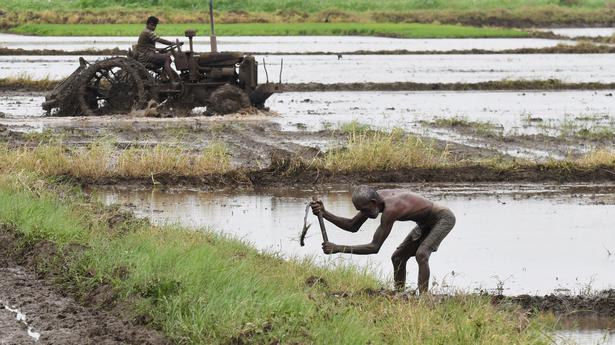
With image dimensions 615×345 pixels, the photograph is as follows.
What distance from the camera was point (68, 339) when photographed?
22.0ft

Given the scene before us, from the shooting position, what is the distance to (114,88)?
70.9ft

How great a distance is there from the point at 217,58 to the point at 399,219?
13.7 metres

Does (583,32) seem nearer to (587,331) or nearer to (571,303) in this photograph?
(571,303)

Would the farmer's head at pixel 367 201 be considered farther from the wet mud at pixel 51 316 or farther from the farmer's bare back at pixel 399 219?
the wet mud at pixel 51 316

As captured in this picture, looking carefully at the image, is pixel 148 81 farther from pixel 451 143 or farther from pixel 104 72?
pixel 451 143

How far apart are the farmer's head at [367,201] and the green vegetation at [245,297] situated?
22.5 inches

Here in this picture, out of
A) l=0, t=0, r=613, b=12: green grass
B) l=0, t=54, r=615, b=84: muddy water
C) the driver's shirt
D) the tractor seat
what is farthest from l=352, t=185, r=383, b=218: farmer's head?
l=0, t=0, r=613, b=12: green grass

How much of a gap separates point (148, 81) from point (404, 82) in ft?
32.0

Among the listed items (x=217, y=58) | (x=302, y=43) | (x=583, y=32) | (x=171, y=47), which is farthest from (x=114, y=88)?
(x=583, y=32)

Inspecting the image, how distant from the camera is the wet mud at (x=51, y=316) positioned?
22.0ft

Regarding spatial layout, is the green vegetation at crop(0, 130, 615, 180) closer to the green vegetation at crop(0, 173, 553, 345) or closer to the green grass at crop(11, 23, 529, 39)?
the green vegetation at crop(0, 173, 553, 345)

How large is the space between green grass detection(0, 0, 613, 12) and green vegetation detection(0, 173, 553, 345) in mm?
51110

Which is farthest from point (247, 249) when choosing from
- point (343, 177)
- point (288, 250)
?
point (343, 177)

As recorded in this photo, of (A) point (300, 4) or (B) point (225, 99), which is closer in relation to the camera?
(B) point (225, 99)
